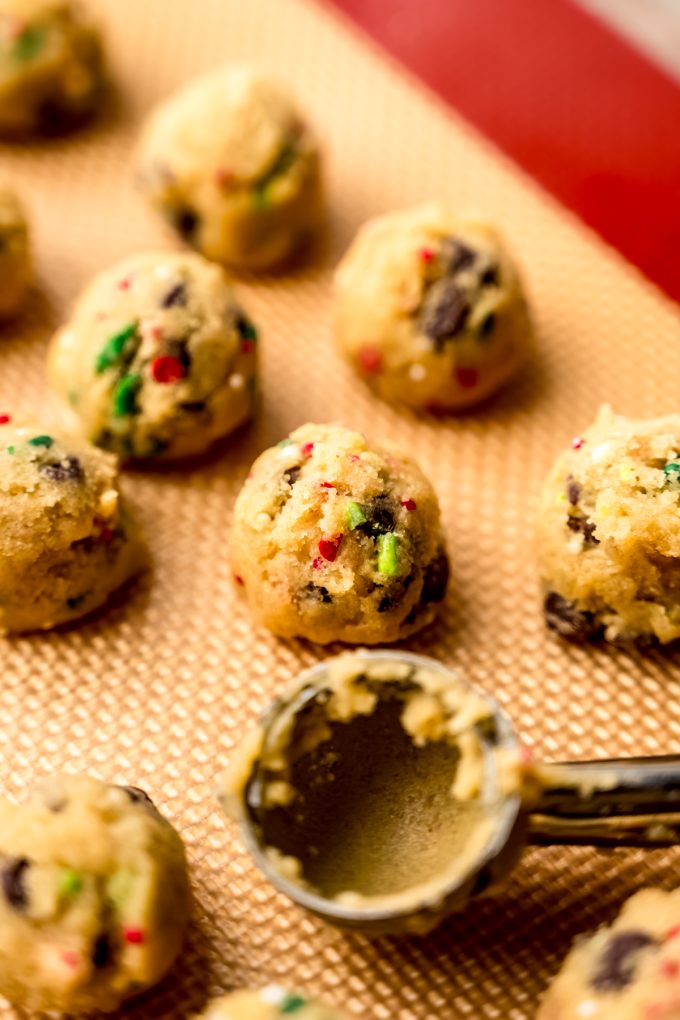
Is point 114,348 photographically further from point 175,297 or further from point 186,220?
point 186,220

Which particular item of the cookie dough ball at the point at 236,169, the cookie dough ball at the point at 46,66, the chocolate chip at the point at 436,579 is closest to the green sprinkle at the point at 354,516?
the chocolate chip at the point at 436,579

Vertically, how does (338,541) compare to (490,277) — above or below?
below

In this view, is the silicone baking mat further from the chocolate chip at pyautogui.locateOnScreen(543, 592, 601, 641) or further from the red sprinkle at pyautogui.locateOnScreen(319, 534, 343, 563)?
the red sprinkle at pyautogui.locateOnScreen(319, 534, 343, 563)

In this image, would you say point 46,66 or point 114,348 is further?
point 46,66

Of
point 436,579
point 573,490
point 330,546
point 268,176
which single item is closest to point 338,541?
point 330,546

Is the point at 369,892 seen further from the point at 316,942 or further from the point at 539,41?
the point at 539,41

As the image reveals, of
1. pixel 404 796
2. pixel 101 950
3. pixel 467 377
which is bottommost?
pixel 101 950
